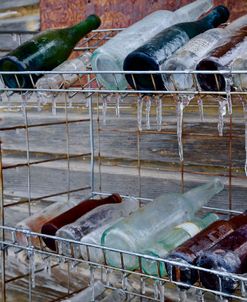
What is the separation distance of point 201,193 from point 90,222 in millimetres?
262

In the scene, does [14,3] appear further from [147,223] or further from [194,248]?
[194,248]

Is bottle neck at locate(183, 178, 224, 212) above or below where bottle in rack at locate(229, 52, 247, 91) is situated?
below

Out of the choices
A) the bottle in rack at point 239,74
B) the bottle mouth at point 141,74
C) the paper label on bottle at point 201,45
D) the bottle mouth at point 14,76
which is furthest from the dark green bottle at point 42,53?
the bottle in rack at point 239,74

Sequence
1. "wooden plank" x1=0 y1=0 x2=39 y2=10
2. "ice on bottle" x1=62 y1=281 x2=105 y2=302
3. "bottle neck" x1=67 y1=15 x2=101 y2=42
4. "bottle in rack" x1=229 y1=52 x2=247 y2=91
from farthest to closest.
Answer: "wooden plank" x1=0 y1=0 x2=39 y2=10 < "bottle neck" x1=67 y1=15 x2=101 y2=42 < "ice on bottle" x1=62 y1=281 x2=105 y2=302 < "bottle in rack" x1=229 y1=52 x2=247 y2=91

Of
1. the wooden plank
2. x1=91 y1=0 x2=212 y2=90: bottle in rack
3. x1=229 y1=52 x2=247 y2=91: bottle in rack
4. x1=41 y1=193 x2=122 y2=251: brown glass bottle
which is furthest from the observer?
the wooden plank

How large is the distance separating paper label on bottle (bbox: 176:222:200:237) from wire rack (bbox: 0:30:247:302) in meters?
0.10

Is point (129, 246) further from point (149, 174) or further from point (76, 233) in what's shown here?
point (149, 174)

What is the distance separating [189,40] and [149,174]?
619 mm

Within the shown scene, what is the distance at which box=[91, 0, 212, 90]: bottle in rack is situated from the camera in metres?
1.12

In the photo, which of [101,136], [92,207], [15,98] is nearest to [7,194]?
[15,98]

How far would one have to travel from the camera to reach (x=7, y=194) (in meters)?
2.15

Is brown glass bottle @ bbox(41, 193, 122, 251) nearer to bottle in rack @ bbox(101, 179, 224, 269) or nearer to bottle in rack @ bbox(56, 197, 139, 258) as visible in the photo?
bottle in rack @ bbox(56, 197, 139, 258)

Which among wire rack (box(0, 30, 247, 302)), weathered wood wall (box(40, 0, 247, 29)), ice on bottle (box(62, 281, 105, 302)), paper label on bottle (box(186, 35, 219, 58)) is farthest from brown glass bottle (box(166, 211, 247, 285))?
weathered wood wall (box(40, 0, 247, 29))

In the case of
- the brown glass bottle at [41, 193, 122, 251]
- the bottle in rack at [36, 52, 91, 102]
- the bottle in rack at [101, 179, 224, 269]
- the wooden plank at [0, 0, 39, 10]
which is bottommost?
the brown glass bottle at [41, 193, 122, 251]
